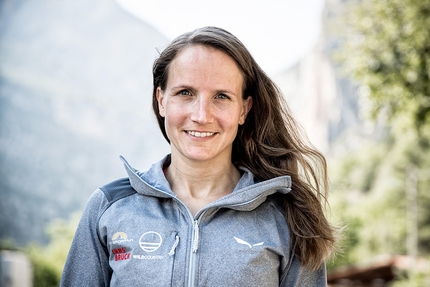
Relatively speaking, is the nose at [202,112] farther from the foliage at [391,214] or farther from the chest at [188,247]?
the foliage at [391,214]

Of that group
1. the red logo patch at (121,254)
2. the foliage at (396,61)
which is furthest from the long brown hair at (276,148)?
the foliage at (396,61)

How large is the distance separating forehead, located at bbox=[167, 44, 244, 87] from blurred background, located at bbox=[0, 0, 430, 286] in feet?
1.07

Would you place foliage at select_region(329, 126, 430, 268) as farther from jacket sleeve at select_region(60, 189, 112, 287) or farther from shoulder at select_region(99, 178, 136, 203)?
jacket sleeve at select_region(60, 189, 112, 287)

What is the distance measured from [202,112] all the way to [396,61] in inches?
330

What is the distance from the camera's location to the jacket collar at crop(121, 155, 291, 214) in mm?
2258

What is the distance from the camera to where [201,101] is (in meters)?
2.18

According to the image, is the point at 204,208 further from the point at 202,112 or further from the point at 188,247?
the point at 202,112

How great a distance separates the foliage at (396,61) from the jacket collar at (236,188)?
7457 millimetres

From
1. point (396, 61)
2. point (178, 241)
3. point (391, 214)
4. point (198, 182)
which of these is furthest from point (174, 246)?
point (391, 214)

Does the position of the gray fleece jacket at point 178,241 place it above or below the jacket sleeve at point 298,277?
above

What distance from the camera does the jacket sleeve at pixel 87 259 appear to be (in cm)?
224

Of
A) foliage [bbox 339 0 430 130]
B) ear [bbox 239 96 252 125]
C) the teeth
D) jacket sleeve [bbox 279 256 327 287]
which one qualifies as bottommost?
jacket sleeve [bbox 279 256 327 287]

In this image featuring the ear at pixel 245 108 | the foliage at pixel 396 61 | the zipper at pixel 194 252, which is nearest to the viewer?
the zipper at pixel 194 252

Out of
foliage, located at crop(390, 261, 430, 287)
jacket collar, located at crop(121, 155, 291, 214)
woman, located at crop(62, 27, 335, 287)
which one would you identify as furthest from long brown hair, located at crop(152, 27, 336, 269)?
foliage, located at crop(390, 261, 430, 287)
